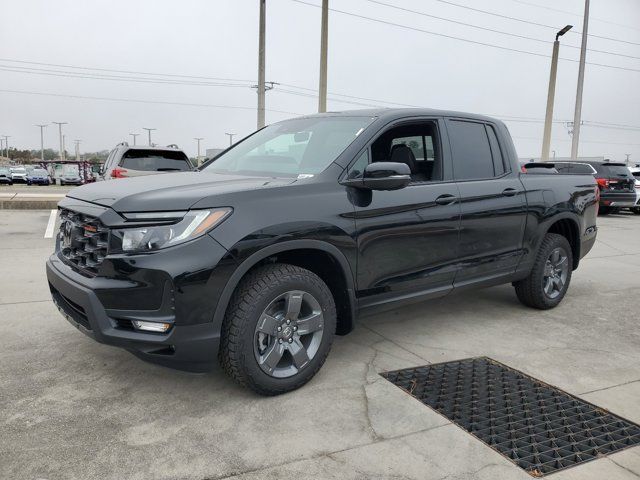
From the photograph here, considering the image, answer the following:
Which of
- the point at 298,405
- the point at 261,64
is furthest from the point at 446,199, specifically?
the point at 261,64

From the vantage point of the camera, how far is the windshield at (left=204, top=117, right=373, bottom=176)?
3623 mm

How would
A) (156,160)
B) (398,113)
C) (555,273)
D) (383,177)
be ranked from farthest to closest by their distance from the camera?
(156,160)
(555,273)
(398,113)
(383,177)

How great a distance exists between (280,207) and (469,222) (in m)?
1.76

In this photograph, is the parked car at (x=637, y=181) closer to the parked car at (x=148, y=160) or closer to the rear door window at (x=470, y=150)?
the parked car at (x=148, y=160)

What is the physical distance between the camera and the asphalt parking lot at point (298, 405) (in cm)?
249

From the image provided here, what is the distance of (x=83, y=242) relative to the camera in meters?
3.08

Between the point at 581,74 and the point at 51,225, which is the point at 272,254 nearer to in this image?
the point at 51,225

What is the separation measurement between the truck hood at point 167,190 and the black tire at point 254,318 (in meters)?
0.50

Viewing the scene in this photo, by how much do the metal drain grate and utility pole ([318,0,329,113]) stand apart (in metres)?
16.9

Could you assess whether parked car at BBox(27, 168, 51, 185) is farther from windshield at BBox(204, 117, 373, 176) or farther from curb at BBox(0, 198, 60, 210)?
windshield at BBox(204, 117, 373, 176)

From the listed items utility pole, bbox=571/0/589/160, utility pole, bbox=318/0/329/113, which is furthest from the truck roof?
utility pole, bbox=571/0/589/160

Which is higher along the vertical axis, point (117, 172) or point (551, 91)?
A: point (551, 91)

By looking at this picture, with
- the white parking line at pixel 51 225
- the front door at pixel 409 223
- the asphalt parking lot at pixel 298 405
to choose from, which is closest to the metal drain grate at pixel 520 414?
the asphalt parking lot at pixel 298 405

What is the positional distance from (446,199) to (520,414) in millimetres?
1608
